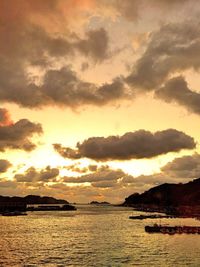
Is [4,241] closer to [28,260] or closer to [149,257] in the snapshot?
[28,260]

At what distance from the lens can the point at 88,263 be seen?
8069cm

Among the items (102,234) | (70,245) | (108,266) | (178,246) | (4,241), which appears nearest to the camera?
(108,266)

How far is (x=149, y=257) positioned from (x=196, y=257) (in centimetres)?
983

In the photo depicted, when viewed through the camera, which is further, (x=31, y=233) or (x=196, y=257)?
(x=31, y=233)

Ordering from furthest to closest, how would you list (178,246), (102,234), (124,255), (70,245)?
(102,234)
(70,245)
(178,246)
(124,255)

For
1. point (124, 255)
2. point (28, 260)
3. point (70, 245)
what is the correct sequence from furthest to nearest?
point (70, 245) < point (124, 255) < point (28, 260)

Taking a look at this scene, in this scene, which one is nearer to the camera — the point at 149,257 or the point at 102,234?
the point at 149,257

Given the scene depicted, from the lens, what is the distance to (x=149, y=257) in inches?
3460

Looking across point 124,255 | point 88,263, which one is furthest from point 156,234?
point 88,263

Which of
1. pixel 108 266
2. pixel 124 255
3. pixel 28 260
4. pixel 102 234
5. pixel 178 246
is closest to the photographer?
pixel 108 266

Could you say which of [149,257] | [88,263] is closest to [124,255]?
[149,257]

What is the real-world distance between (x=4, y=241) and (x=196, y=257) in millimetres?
63099

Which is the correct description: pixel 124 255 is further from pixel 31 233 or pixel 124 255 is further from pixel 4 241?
pixel 31 233

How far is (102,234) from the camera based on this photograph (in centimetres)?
14312
